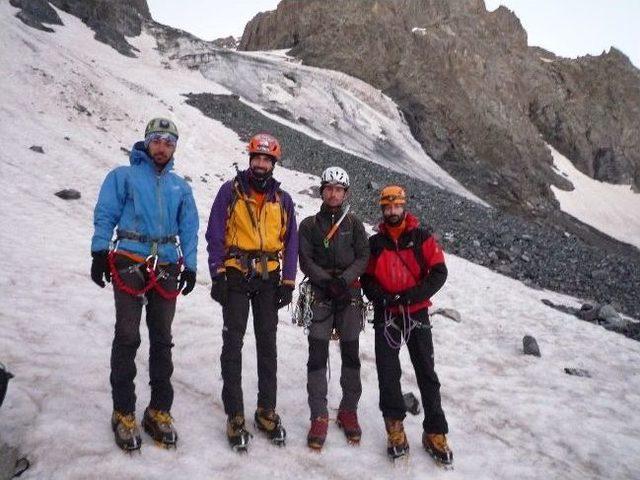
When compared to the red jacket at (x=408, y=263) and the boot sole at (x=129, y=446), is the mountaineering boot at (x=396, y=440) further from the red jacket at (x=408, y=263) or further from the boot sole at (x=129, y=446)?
the boot sole at (x=129, y=446)

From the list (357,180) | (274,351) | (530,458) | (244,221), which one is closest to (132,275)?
(244,221)

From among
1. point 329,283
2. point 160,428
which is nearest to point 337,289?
point 329,283

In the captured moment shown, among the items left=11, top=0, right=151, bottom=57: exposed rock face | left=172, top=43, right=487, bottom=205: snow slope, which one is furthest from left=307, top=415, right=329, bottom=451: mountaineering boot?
left=11, top=0, right=151, bottom=57: exposed rock face

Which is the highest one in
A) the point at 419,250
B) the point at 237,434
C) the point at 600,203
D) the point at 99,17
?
the point at 600,203

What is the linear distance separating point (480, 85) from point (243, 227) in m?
68.8

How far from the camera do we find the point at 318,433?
5309 millimetres

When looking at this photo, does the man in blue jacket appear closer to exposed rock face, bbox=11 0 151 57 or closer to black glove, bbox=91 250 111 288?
black glove, bbox=91 250 111 288

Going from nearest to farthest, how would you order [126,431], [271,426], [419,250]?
[126,431] → [271,426] → [419,250]

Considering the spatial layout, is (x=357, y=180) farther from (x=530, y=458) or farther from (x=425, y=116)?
(x=425, y=116)

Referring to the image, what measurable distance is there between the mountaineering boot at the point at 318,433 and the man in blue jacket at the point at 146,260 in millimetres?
1442

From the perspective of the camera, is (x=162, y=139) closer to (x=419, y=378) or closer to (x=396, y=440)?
(x=419, y=378)

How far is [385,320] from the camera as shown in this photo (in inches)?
224

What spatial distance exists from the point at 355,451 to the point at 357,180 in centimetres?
2252

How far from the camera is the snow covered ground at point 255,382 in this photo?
4723mm
